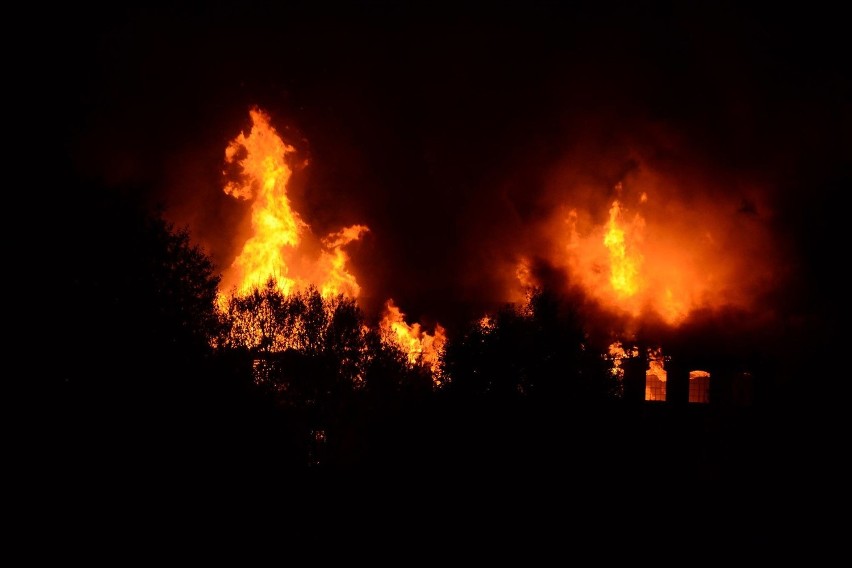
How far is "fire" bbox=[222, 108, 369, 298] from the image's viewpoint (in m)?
54.6

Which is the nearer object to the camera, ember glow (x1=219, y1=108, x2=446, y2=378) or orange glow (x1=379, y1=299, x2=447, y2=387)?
orange glow (x1=379, y1=299, x2=447, y2=387)

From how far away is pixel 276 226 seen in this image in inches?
2207

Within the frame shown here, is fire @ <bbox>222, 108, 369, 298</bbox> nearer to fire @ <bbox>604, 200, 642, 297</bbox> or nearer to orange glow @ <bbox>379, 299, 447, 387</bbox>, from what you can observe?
orange glow @ <bbox>379, 299, 447, 387</bbox>

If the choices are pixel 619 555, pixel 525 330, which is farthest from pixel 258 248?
pixel 619 555

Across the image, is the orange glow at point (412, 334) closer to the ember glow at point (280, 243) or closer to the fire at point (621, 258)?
the ember glow at point (280, 243)

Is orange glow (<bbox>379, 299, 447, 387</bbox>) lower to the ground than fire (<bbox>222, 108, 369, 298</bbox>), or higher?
lower

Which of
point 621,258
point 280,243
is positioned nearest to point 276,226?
point 280,243

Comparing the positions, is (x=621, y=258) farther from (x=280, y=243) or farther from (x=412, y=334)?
(x=280, y=243)

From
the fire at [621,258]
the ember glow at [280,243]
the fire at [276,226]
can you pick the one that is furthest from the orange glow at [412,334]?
the fire at [621,258]

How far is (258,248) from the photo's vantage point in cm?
5438

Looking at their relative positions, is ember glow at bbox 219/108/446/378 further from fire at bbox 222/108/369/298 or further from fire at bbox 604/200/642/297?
fire at bbox 604/200/642/297

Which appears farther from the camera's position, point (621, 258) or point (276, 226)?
point (276, 226)

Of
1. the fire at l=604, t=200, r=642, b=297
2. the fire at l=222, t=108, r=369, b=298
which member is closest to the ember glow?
the fire at l=222, t=108, r=369, b=298

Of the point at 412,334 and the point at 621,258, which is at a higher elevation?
the point at 621,258
